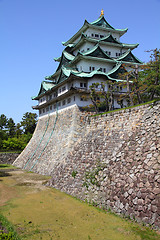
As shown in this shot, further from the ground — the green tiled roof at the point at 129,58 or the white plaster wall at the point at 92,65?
the green tiled roof at the point at 129,58

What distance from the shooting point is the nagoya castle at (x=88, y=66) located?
22.8 meters

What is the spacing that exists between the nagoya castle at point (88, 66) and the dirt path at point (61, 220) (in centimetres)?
1273

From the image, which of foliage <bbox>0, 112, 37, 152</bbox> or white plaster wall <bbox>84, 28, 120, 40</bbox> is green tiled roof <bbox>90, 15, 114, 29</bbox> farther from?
foliage <bbox>0, 112, 37, 152</bbox>

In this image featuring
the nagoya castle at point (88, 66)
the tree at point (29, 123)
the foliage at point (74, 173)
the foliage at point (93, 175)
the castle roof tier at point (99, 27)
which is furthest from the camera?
the tree at point (29, 123)

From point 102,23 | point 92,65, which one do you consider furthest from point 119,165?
point 102,23

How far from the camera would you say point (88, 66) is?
24.6m

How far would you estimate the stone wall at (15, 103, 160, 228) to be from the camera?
348 inches

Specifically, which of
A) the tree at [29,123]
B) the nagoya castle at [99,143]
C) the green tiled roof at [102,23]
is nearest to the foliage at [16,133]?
the tree at [29,123]

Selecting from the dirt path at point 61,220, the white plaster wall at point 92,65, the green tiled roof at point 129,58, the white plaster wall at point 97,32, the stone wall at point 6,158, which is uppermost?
the white plaster wall at point 97,32

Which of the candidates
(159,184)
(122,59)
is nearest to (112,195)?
(159,184)

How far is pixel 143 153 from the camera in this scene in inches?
411

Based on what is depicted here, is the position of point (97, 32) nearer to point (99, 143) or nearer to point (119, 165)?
point (99, 143)

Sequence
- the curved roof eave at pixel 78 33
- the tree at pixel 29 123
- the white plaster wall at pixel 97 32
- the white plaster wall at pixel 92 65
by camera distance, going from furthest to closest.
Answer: the tree at pixel 29 123
the white plaster wall at pixel 97 32
the curved roof eave at pixel 78 33
the white plaster wall at pixel 92 65

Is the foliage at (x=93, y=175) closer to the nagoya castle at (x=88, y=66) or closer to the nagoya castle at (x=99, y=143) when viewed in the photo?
the nagoya castle at (x=99, y=143)
